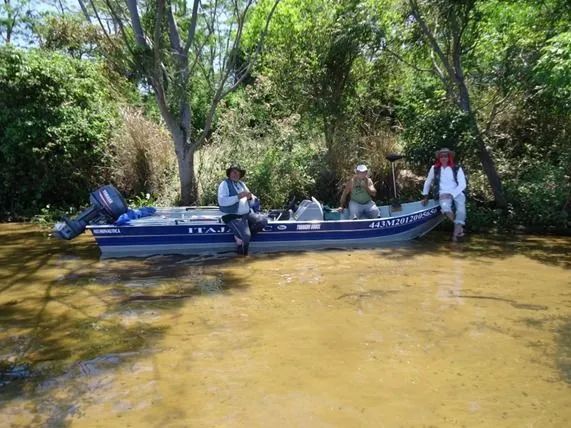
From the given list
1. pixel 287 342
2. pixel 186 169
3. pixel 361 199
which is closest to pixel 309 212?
pixel 361 199

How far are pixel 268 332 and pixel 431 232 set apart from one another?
260 inches

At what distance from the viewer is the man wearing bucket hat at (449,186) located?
1028 centimetres

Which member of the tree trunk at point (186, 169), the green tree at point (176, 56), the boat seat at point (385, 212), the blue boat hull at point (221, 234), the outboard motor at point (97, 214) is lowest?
the blue boat hull at point (221, 234)

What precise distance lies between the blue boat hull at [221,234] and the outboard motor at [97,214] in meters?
0.27

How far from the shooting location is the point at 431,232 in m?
11.5

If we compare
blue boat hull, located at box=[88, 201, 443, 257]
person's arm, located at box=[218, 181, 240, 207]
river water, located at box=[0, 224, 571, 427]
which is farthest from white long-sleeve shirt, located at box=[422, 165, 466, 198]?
person's arm, located at box=[218, 181, 240, 207]

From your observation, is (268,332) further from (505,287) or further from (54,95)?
(54,95)

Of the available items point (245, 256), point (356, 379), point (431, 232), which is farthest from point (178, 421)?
point (431, 232)

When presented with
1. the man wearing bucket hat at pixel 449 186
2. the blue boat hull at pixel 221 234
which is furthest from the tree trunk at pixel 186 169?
the man wearing bucket hat at pixel 449 186

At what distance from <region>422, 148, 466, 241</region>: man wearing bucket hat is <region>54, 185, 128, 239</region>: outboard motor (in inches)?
219

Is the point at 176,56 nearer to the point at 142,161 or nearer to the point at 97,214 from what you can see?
the point at 142,161

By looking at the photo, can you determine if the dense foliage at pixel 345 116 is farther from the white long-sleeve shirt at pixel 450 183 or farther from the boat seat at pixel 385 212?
the boat seat at pixel 385 212

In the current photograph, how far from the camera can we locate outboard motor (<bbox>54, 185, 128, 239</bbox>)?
9.23 meters

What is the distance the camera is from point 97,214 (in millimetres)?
9445
